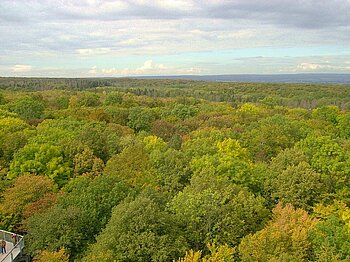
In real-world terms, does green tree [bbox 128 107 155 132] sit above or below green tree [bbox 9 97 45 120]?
below

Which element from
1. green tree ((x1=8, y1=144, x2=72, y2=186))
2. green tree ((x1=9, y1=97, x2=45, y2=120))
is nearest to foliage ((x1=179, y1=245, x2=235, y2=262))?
green tree ((x1=8, y1=144, x2=72, y2=186))

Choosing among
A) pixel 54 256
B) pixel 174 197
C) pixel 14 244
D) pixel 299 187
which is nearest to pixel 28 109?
pixel 14 244

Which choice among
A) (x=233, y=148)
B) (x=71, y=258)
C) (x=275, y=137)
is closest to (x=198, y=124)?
(x=275, y=137)

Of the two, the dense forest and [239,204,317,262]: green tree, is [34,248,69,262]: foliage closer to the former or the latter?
the dense forest

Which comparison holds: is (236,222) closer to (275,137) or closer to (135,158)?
(135,158)

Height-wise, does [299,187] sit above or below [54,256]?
above

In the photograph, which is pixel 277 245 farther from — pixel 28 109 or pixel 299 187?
pixel 28 109

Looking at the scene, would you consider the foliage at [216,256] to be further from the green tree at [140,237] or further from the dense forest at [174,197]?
the green tree at [140,237]

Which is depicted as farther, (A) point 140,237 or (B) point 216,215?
(B) point 216,215

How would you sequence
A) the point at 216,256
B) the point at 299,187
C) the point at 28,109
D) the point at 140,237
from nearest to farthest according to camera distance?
1. the point at 216,256
2. the point at 140,237
3. the point at 299,187
4. the point at 28,109

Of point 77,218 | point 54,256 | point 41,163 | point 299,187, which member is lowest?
point 54,256

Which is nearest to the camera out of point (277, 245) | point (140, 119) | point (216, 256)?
point (216, 256)
